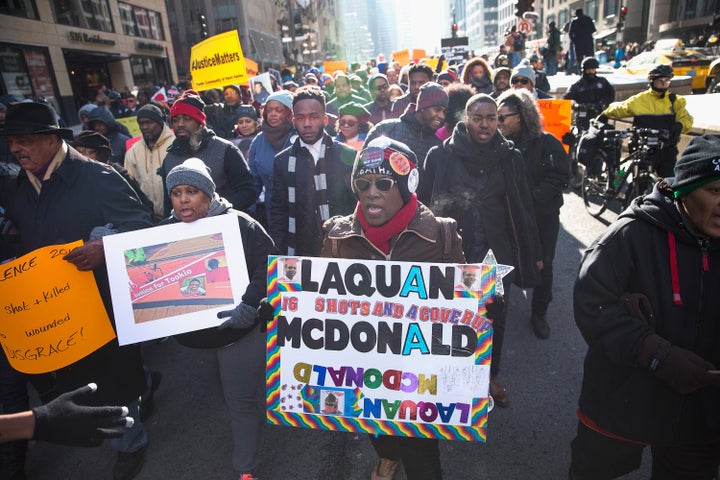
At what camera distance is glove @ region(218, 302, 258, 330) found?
7.76 ft

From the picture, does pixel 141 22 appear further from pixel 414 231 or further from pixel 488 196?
pixel 414 231

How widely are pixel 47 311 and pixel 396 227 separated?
6.59 feet

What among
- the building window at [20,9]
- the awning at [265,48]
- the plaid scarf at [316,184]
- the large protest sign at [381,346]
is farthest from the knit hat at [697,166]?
the awning at [265,48]

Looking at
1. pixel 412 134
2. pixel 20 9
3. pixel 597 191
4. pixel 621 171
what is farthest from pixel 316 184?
pixel 20 9

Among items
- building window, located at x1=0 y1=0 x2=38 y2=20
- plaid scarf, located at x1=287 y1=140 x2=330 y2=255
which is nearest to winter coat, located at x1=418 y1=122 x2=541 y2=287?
plaid scarf, located at x1=287 y1=140 x2=330 y2=255

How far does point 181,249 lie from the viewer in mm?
2434

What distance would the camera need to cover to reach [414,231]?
2232 millimetres

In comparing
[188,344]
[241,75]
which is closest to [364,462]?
[188,344]

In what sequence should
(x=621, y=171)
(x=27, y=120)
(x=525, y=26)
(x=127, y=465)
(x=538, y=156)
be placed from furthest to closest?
1. (x=525, y=26)
2. (x=621, y=171)
3. (x=538, y=156)
4. (x=127, y=465)
5. (x=27, y=120)

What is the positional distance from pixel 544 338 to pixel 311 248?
2.40m

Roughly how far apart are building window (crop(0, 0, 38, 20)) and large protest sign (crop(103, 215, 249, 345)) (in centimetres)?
2259

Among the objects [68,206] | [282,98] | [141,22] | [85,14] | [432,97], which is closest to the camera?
[68,206]

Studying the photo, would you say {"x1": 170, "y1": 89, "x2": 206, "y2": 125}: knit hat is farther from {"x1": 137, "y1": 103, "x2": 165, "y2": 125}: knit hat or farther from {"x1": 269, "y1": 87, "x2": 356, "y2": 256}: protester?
{"x1": 269, "y1": 87, "x2": 356, "y2": 256}: protester

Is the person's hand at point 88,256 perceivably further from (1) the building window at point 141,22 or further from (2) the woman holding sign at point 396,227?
(1) the building window at point 141,22
